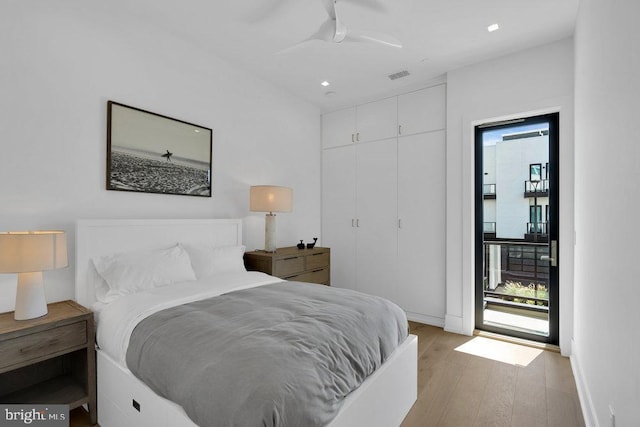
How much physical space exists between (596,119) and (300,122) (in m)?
3.21

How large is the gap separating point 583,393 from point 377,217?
254cm

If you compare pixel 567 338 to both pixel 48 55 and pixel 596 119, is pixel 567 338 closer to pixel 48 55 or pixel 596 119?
pixel 596 119

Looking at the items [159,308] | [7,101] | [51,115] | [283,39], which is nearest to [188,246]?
[159,308]

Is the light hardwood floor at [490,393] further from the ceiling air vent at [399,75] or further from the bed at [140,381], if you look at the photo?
the ceiling air vent at [399,75]

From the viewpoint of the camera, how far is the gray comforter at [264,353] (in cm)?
108

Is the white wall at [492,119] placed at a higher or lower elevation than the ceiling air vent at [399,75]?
lower

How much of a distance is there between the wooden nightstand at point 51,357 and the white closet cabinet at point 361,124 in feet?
11.5

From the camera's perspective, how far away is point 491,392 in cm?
223

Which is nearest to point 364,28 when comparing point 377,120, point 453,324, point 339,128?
point 377,120

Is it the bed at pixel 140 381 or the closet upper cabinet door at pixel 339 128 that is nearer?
the bed at pixel 140 381

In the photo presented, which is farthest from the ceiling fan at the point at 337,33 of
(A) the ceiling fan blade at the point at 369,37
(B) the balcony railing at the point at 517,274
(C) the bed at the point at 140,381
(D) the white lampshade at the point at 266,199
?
(B) the balcony railing at the point at 517,274

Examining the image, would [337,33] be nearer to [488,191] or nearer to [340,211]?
[488,191]

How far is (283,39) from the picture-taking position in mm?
2875

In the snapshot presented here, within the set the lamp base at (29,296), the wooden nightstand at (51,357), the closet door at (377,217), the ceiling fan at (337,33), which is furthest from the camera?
the closet door at (377,217)
